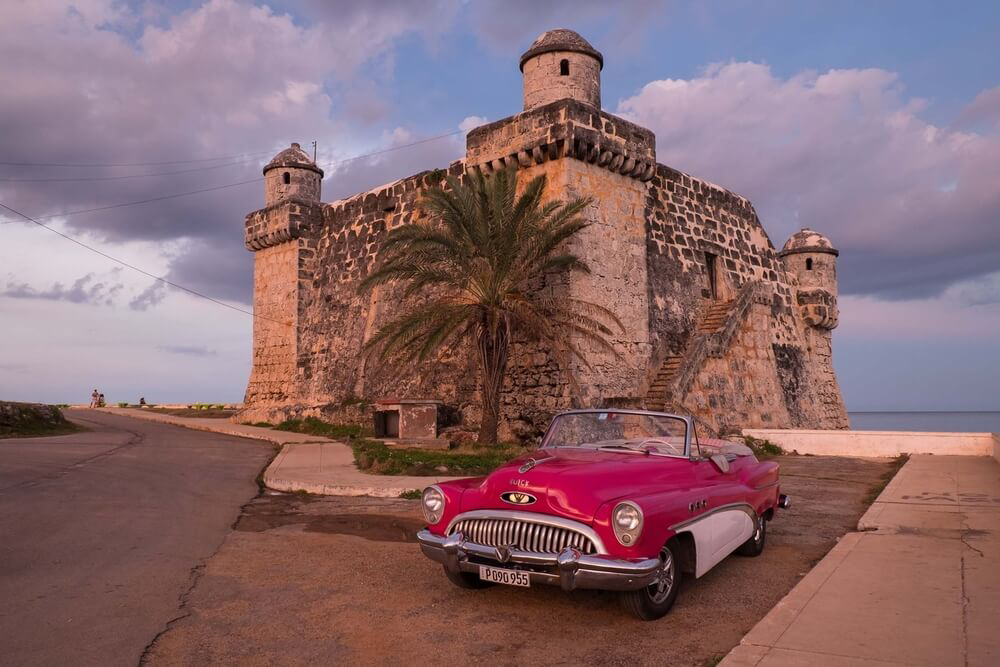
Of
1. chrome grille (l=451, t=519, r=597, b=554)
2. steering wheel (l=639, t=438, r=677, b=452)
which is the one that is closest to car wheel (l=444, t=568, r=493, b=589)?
chrome grille (l=451, t=519, r=597, b=554)

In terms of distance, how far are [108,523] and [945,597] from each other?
7327 mm

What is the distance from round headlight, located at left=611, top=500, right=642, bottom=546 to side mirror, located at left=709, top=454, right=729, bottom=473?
1520 millimetres

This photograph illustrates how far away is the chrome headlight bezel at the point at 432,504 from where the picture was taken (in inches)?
210

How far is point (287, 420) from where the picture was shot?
23.5 meters

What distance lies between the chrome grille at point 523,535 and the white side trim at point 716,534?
76 cm

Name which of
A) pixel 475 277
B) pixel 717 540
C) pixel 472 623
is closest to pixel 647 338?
pixel 475 277

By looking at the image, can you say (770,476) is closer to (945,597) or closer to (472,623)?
(945,597)

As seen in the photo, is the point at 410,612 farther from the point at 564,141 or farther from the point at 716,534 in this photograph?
Answer: the point at 564,141

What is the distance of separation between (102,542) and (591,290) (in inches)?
438

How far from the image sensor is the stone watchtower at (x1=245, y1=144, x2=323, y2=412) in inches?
982

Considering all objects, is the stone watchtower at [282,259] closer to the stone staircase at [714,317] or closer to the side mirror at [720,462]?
the stone staircase at [714,317]

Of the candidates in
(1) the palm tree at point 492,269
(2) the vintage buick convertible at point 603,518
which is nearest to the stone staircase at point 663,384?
(1) the palm tree at point 492,269

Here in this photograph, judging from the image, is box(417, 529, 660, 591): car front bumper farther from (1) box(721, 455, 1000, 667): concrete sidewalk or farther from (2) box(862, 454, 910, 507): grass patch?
(2) box(862, 454, 910, 507): grass patch

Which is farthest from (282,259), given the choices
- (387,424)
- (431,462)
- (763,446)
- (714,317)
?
(763,446)
